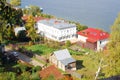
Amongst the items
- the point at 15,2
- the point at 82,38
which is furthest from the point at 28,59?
the point at 15,2

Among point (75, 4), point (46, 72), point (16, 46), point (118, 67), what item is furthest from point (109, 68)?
point (75, 4)

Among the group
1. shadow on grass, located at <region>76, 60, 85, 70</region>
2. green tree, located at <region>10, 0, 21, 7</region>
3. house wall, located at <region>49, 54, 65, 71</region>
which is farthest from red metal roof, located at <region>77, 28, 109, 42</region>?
green tree, located at <region>10, 0, 21, 7</region>

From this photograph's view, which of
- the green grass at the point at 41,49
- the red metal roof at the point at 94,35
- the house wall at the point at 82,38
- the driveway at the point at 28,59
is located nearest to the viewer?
the driveway at the point at 28,59

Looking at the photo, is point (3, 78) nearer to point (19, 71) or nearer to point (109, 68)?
point (109, 68)

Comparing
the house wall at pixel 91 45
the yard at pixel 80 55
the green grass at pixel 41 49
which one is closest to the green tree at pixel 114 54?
the yard at pixel 80 55

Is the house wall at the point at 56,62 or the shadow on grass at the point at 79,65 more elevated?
the house wall at the point at 56,62

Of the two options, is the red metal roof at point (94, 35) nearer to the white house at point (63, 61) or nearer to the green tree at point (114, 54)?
the white house at point (63, 61)
